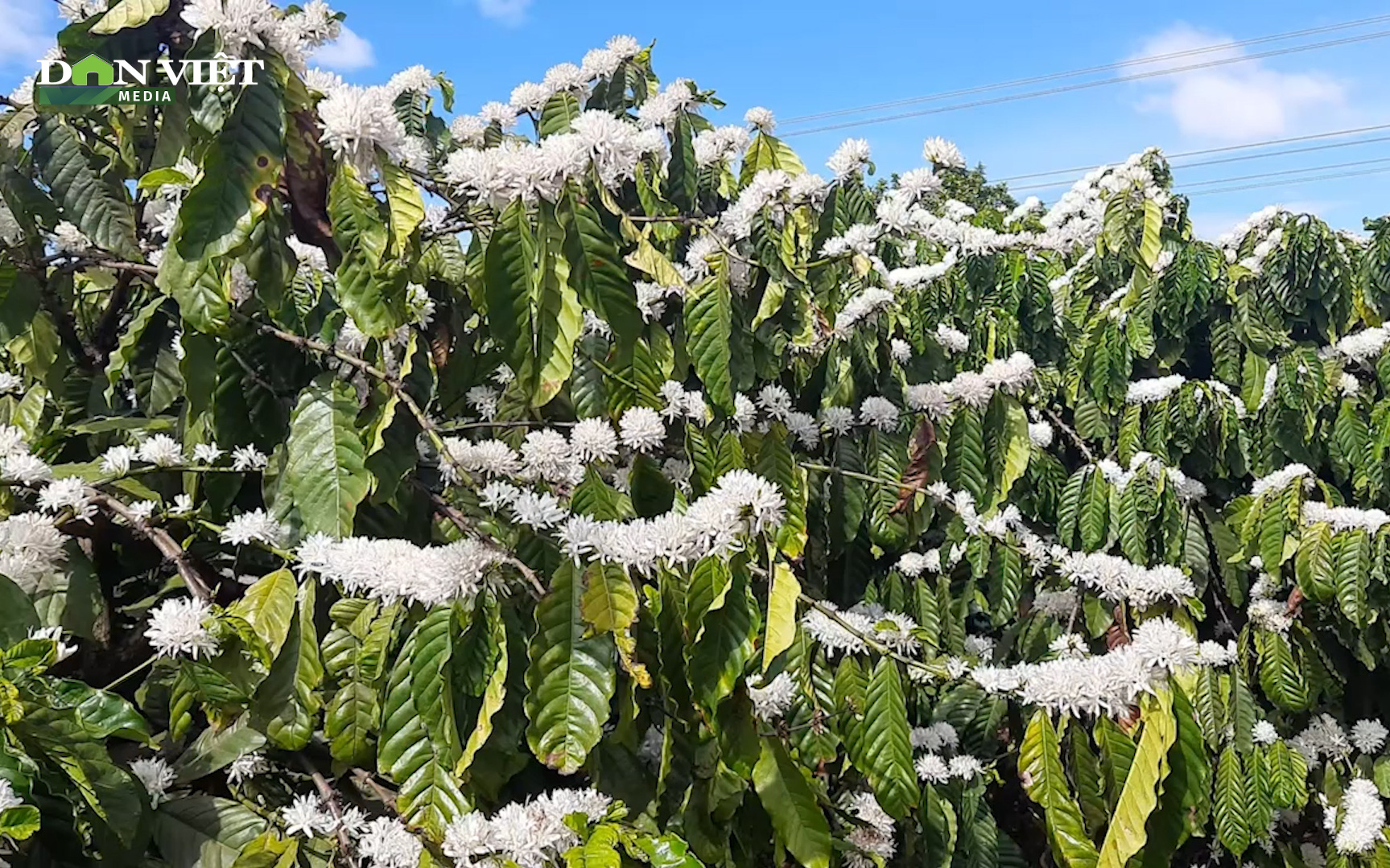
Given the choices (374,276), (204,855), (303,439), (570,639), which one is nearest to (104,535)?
(303,439)

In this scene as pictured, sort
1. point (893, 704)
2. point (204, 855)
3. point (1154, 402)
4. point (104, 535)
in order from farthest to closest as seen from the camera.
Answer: point (1154, 402) < point (104, 535) < point (893, 704) < point (204, 855)

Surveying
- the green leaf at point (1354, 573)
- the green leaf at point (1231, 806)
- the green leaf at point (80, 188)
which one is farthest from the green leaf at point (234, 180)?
the green leaf at point (1354, 573)

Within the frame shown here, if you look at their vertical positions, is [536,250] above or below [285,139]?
below

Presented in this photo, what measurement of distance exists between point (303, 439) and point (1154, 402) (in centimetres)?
329

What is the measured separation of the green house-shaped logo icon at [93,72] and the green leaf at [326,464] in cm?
58

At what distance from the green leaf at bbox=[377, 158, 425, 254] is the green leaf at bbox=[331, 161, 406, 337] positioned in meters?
0.02

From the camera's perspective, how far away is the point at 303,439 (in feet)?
5.32

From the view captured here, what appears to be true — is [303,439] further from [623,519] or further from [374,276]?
[623,519]

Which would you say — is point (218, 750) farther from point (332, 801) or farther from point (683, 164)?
point (683, 164)

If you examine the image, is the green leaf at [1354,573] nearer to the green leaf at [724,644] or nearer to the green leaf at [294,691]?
the green leaf at [724,644]

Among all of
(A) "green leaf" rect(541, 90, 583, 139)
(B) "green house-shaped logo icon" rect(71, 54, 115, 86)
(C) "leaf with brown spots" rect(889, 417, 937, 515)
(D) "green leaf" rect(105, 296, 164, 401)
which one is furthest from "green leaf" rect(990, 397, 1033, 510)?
(B) "green house-shaped logo icon" rect(71, 54, 115, 86)

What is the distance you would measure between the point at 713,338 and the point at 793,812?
0.84 m

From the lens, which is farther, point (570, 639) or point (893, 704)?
point (893, 704)

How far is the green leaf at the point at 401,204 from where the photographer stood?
1438mm
